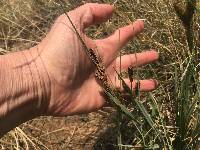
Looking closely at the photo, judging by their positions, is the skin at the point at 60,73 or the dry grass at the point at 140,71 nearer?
the skin at the point at 60,73

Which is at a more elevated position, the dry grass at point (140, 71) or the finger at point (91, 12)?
the finger at point (91, 12)

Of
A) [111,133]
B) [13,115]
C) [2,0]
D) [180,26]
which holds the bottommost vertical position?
[111,133]

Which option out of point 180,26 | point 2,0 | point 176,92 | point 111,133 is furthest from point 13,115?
point 2,0

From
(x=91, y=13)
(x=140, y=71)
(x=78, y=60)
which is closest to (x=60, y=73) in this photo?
(x=78, y=60)

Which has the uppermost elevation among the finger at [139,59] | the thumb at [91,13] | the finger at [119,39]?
the thumb at [91,13]

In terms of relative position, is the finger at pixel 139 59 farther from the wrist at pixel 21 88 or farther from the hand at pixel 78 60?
the wrist at pixel 21 88

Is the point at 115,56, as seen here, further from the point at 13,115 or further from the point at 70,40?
the point at 13,115

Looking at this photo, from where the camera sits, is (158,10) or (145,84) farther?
(158,10)

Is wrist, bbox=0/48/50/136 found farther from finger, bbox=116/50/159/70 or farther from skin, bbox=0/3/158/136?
finger, bbox=116/50/159/70

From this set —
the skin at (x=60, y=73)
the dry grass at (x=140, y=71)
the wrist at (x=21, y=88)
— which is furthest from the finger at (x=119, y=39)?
the wrist at (x=21, y=88)
